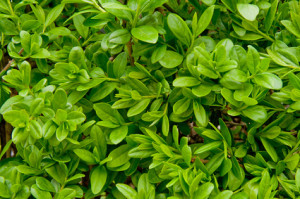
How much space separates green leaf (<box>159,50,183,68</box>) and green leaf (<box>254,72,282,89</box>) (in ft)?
0.62

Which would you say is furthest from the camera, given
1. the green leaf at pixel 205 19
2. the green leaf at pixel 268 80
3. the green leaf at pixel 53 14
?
the green leaf at pixel 53 14

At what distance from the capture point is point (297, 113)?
844 mm

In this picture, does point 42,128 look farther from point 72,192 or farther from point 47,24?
point 47,24

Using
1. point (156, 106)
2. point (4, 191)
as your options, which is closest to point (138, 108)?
point (156, 106)

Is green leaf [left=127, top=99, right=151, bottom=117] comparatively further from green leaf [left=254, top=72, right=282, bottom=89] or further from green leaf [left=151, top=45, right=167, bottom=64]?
green leaf [left=254, top=72, right=282, bottom=89]

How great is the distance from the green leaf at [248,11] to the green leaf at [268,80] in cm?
12

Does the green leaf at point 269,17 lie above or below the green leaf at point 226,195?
above

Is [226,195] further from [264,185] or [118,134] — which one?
[118,134]

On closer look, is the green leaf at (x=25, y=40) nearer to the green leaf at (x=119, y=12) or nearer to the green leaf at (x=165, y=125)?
the green leaf at (x=119, y=12)

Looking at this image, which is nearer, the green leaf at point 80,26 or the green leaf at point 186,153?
the green leaf at point 186,153

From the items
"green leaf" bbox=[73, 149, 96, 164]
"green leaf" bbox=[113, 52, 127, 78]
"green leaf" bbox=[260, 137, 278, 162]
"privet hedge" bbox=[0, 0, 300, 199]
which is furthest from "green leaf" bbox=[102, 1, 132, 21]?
"green leaf" bbox=[260, 137, 278, 162]

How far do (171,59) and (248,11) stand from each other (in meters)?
0.20

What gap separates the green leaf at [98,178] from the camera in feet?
2.62

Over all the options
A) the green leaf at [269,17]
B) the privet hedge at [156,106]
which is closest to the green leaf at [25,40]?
the privet hedge at [156,106]
